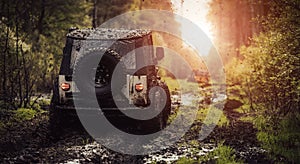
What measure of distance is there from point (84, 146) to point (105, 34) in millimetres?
3465

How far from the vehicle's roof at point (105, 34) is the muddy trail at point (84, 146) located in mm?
2464

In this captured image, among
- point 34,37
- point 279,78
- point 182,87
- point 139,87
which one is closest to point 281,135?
point 279,78

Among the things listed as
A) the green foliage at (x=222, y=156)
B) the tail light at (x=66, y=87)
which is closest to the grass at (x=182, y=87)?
the tail light at (x=66, y=87)

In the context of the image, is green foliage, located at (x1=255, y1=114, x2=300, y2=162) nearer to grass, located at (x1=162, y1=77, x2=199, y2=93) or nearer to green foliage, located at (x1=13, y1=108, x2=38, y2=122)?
green foliage, located at (x1=13, y1=108, x2=38, y2=122)

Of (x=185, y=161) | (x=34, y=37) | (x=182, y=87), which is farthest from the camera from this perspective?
(x=182, y=87)

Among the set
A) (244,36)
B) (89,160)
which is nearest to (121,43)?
(89,160)

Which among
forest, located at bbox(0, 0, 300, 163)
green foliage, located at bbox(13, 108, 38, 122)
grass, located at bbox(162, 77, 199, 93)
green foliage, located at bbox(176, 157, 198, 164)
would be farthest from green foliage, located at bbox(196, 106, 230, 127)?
grass, located at bbox(162, 77, 199, 93)

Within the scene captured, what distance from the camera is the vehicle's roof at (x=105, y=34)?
12.1m

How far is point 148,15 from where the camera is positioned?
44.2 metres

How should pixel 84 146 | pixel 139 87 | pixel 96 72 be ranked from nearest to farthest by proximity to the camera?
pixel 84 146, pixel 96 72, pixel 139 87

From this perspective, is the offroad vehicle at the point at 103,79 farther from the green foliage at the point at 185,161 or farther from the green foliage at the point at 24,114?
the green foliage at the point at 185,161

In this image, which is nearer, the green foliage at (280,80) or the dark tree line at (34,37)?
the green foliage at (280,80)

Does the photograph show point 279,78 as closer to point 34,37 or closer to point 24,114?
point 24,114

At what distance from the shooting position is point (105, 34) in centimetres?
1235
